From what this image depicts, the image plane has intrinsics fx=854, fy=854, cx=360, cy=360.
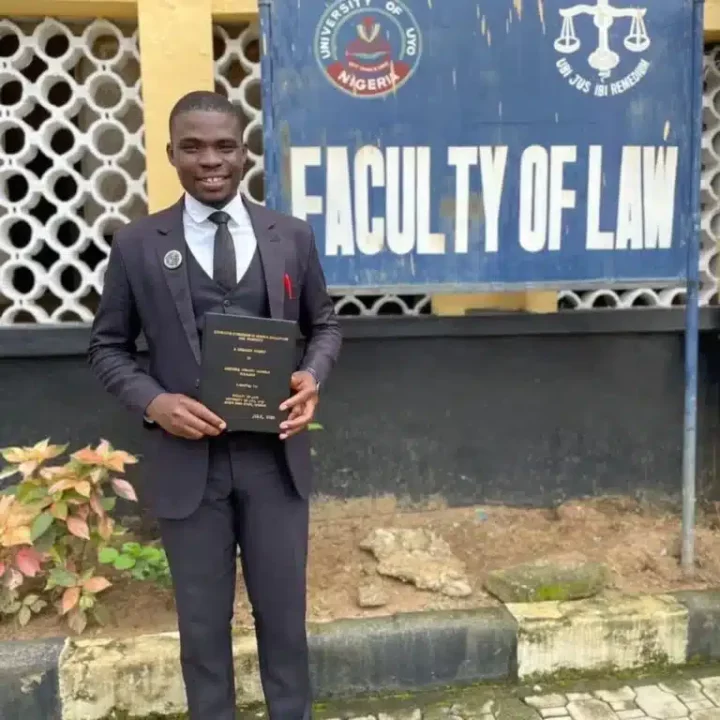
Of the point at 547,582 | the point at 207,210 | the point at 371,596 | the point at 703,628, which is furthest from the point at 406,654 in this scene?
the point at 207,210

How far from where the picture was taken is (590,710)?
9.48 feet

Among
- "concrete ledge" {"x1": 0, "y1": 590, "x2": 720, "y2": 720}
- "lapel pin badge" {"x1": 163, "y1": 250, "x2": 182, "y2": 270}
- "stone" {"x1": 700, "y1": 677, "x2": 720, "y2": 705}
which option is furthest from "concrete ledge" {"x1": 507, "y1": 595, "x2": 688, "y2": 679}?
"lapel pin badge" {"x1": 163, "y1": 250, "x2": 182, "y2": 270}

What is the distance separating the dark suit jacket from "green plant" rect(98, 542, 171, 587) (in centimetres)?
84

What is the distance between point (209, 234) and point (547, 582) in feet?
6.20

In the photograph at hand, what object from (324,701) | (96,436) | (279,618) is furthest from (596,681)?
(96,436)

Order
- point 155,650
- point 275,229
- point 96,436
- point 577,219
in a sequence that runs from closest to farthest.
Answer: point 275,229, point 155,650, point 577,219, point 96,436

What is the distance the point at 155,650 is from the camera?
9.38 ft

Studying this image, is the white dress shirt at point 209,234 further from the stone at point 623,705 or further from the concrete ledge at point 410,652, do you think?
the stone at point 623,705

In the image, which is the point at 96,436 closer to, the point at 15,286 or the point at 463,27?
the point at 15,286

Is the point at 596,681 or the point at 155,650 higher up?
the point at 155,650

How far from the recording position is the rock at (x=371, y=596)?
3.14 metres

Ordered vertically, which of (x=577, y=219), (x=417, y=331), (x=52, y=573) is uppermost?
(x=577, y=219)

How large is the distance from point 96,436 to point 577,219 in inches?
89.1

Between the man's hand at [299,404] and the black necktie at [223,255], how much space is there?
0.98ft
